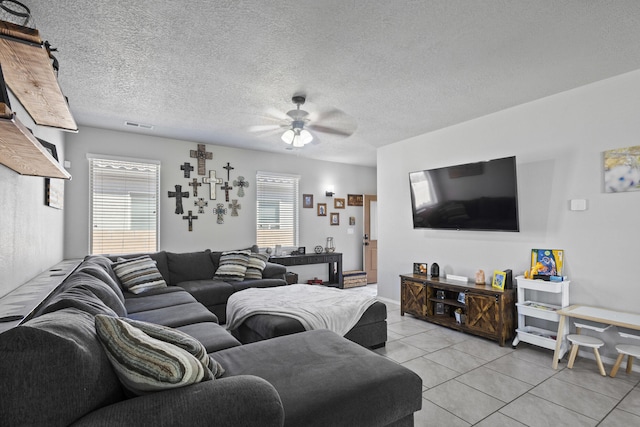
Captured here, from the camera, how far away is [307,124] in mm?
4117

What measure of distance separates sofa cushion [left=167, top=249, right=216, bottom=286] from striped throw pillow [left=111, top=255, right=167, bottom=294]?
0.45m

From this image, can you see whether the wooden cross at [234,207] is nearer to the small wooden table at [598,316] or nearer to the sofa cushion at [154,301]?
the sofa cushion at [154,301]

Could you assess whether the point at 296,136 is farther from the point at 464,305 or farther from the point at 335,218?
the point at 335,218

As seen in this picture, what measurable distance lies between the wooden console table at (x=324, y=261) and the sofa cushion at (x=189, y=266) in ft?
3.85

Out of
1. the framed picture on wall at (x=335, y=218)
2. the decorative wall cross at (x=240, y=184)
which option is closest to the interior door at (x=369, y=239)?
the framed picture on wall at (x=335, y=218)

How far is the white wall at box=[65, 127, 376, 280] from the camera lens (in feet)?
14.5

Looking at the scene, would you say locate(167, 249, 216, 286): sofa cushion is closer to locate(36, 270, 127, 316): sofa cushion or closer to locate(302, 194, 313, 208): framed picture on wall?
locate(36, 270, 127, 316): sofa cushion

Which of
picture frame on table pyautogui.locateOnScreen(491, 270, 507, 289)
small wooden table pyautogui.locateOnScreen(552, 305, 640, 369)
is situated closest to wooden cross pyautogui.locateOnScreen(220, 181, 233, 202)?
picture frame on table pyautogui.locateOnScreen(491, 270, 507, 289)

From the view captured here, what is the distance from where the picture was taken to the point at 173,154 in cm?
505

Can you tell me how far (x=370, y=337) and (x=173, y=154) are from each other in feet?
13.2

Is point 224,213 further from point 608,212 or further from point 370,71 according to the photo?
point 608,212

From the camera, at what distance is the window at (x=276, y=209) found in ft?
19.4

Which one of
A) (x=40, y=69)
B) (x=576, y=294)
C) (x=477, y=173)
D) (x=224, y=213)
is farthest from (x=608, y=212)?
(x=224, y=213)

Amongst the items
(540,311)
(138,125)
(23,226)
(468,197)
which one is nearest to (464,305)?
(540,311)
